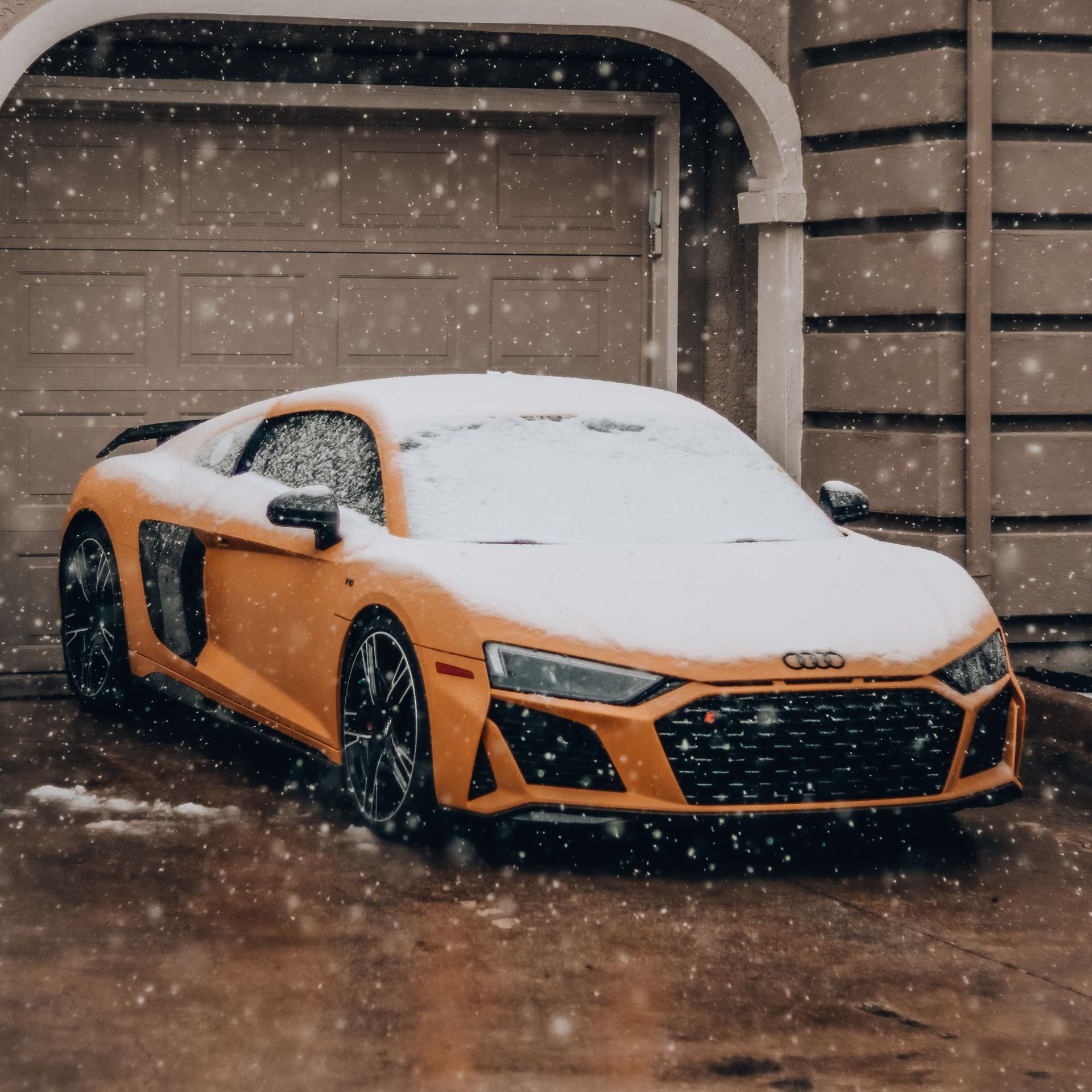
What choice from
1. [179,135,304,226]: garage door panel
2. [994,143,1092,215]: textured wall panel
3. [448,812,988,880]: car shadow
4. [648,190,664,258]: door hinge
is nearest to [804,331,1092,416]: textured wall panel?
[994,143,1092,215]: textured wall panel

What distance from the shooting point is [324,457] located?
599 cm

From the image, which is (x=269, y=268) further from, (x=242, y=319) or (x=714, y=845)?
(x=714, y=845)

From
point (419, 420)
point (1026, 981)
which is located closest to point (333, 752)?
point (419, 420)

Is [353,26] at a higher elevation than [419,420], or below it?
higher

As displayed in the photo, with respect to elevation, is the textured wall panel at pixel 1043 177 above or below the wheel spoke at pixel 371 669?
above

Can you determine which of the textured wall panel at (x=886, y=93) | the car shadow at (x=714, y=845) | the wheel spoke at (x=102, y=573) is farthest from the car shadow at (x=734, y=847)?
the textured wall panel at (x=886, y=93)

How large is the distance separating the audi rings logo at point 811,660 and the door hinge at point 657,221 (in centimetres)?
528

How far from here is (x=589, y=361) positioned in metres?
9.61

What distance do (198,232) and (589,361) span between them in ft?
7.26

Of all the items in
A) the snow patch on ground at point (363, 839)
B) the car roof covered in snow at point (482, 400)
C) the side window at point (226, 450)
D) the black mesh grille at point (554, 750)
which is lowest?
the snow patch on ground at point (363, 839)

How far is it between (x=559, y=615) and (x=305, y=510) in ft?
3.56

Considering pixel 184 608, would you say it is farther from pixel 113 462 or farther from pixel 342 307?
pixel 342 307

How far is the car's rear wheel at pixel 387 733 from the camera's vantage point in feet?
15.7

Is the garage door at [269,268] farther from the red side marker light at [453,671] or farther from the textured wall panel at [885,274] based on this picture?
the red side marker light at [453,671]
